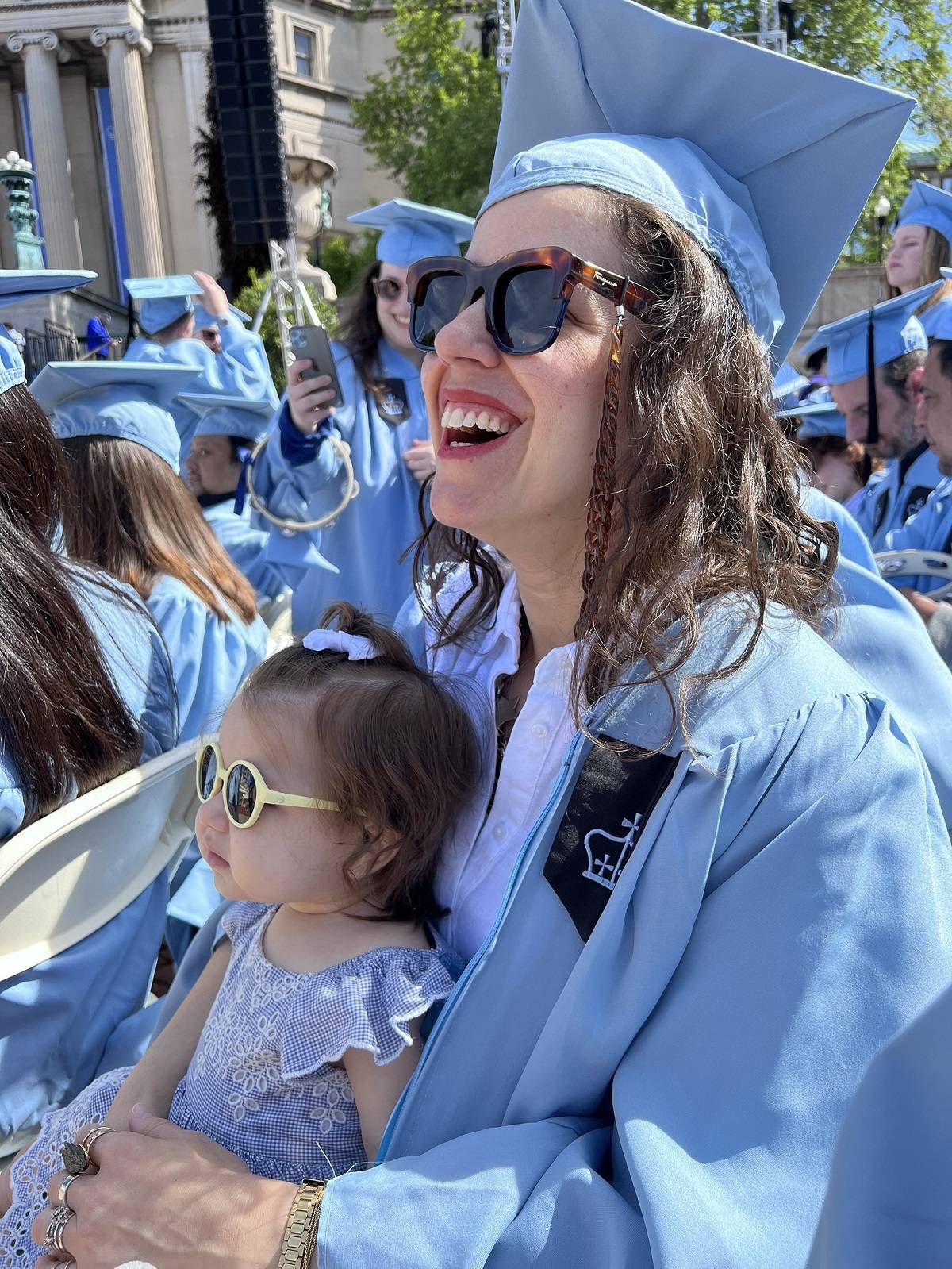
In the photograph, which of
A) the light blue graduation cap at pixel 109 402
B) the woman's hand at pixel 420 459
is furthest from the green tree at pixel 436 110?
the light blue graduation cap at pixel 109 402

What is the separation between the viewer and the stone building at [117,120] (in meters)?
28.7

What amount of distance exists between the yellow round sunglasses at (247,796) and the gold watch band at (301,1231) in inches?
22.0

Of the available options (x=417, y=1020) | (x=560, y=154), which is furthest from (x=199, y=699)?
(x=560, y=154)

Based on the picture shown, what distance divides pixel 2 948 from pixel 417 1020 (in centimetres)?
109

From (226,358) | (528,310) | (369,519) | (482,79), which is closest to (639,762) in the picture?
(528,310)

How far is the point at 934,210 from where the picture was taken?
583cm

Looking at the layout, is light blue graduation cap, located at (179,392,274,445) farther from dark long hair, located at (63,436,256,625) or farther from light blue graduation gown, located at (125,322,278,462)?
dark long hair, located at (63,436,256,625)

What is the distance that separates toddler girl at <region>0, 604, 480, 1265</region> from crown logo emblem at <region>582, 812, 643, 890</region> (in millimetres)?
352

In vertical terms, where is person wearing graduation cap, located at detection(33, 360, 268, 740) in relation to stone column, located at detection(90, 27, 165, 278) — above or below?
below

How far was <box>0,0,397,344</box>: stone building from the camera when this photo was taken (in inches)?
1129

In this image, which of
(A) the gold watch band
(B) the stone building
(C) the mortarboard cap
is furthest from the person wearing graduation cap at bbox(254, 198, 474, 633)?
(B) the stone building

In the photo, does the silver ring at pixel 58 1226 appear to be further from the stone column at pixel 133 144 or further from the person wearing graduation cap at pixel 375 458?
the stone column at pixel 133 144

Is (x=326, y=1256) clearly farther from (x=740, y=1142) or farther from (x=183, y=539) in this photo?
(x=183, y=539)

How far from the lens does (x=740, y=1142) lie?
4.07ft
